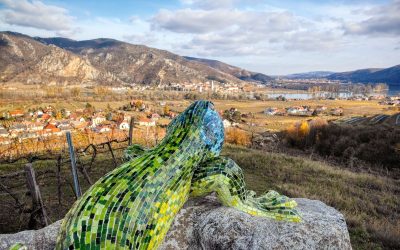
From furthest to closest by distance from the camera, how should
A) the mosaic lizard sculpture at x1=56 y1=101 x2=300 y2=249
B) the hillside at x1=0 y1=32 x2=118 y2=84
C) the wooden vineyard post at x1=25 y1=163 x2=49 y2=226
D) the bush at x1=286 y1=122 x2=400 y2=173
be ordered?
the hillside at x1=0 y1=32 x2=118 y2=84 < the bush at x1=286 y1=122 x2=400 y2=173 < the wooden vineyard post at x1=25 y1=163 x2=49 y2=226 < the mosaic lizard sculpture at x1=56 y1=101 x2=300 y2=249

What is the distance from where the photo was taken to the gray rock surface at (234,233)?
4.36 meters

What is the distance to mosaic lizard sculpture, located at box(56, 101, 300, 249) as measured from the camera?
293cm

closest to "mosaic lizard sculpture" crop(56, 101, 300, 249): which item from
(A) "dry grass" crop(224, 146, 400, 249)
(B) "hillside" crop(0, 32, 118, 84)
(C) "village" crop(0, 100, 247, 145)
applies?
(A) "dry grass" crop(224, 146, 400, 249)

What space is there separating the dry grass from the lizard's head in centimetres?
654

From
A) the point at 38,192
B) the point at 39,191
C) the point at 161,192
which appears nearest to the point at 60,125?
the point at 39,191

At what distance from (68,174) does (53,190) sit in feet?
7.77

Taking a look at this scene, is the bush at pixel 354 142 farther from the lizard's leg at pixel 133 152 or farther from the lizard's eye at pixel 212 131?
the lizard's eye at pixel 212 131

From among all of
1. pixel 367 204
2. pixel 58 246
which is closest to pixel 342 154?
pixel 367 204

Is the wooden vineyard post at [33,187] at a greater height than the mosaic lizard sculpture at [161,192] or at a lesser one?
lesser

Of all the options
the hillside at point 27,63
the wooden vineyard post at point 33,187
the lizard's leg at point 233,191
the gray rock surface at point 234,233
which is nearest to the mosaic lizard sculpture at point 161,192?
the lizard's leg at point 233,191

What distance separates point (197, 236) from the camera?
187 inches

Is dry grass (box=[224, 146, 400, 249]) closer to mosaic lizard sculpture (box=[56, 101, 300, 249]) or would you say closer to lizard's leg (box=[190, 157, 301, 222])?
lizard's leg (box=[190, 157, 301, 222])

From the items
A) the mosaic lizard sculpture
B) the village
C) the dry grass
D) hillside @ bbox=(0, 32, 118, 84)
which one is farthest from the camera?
hillside @ bbox=(0, 32, 118, 84)

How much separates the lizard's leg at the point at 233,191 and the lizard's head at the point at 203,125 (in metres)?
0.25
